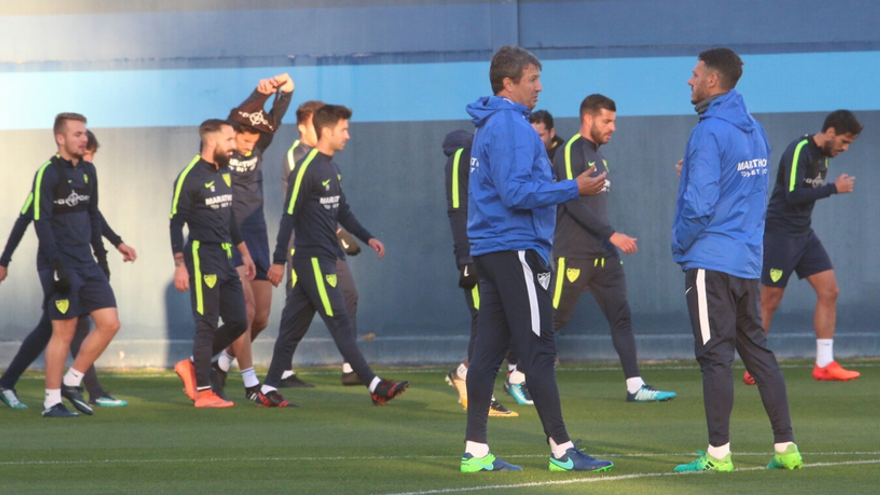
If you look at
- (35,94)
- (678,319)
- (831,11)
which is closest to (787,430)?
(678,319)

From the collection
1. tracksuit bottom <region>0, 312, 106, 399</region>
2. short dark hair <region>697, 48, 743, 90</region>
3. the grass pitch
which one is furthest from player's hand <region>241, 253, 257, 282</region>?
short dark hair <region>697, 48, 743, 90</region>

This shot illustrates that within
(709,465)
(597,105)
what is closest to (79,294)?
(597,105)

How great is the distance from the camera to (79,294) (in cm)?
857

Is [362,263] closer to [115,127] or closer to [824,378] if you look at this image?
[115,127]

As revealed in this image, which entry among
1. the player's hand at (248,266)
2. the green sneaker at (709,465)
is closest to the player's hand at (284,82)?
the player's hand at (248,266)

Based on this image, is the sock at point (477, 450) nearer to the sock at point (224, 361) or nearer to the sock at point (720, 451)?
the sock at point (720, 451)

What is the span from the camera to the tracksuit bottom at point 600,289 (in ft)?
29.3

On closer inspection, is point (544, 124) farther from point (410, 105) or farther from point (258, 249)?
point (410, 105)

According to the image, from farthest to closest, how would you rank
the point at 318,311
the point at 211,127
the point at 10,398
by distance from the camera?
the point at 10,398
the point at 211,127
the point at 318,311

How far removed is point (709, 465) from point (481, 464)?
1.09m

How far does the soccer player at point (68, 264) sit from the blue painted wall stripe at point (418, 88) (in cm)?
369

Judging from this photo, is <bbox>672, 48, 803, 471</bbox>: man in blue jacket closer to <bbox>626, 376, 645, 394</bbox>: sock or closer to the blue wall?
<bbox>626, 376, 645, 394</bbox>: sock

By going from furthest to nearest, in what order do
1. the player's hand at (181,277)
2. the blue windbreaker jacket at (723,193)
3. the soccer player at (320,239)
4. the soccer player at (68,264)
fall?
1. the player's hand at (181,277)
2. the soccer player at (320,239)
3. the soccer player at (68,264)
4. the blue windbreaker jacket at (723,193)

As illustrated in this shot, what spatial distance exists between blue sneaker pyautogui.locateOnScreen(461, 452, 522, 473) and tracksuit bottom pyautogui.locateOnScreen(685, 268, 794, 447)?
1.01m
